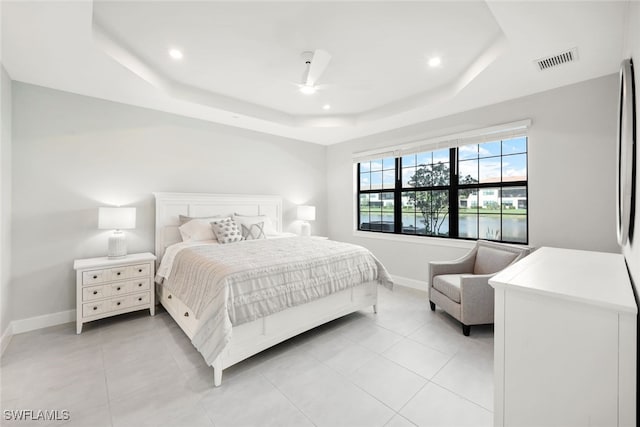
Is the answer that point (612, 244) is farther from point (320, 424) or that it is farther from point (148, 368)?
point (148, 368)

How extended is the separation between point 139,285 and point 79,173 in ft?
4.70

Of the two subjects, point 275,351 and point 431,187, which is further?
point 431,187

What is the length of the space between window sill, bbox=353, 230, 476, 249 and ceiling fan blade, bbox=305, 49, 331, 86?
274cm

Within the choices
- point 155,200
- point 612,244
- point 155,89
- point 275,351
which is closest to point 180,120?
point 155,89

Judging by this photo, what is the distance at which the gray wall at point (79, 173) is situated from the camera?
278cm

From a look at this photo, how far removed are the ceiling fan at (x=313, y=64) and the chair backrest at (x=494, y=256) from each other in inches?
105

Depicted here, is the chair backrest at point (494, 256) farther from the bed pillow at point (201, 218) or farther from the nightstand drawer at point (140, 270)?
the nightstand drawer at point (140, 270)

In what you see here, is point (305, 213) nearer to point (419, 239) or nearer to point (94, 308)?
point (419, 239)

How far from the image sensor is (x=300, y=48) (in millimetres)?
2451

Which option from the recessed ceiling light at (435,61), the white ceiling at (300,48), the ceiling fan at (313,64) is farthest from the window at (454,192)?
the ceiling fan at (313,64)

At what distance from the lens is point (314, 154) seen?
5391 mm

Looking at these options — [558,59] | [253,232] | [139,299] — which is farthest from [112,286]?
[558,59]

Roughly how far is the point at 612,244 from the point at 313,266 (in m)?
2.85

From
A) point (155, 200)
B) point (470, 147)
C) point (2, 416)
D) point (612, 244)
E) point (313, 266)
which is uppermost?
point (470, 147)
